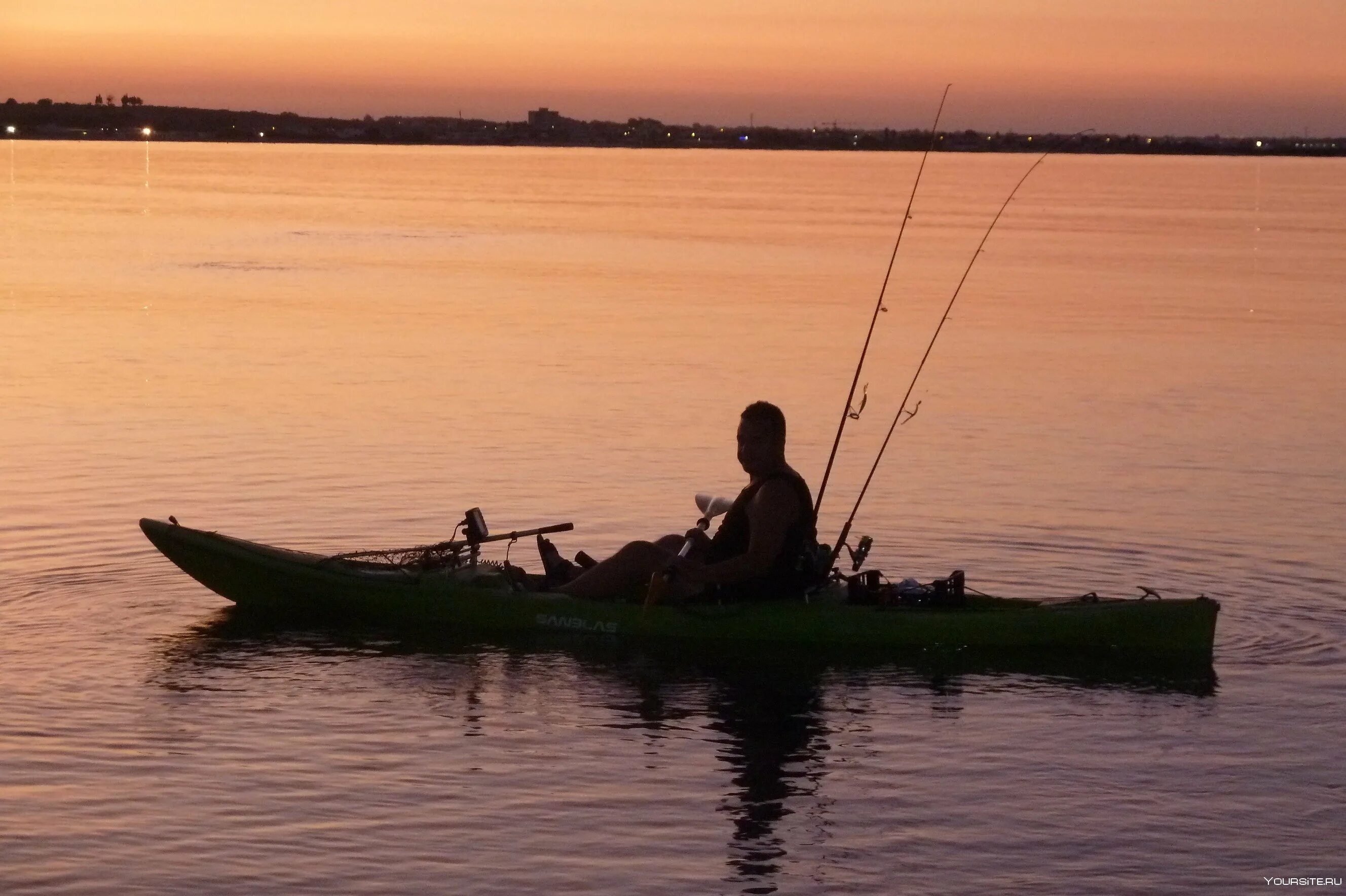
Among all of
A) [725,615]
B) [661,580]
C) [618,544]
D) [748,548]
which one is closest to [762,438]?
[748,548]

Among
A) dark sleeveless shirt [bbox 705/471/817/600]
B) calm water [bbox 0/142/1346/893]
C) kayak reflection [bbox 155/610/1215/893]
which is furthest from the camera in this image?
dark sleeveless shirt [bbox 705/471/817/600]

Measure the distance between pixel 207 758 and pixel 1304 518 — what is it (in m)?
8.55

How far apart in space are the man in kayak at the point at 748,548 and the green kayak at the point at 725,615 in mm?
106

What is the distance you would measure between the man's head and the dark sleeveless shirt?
80 millimetres

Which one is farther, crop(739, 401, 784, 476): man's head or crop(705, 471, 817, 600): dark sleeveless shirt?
crop(705, 471, 817, 600): dark sleeveless shirt

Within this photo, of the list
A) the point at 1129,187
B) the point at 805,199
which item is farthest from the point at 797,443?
the point at 1129,187

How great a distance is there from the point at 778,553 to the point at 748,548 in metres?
0.16

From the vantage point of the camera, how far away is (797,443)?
16.1 m

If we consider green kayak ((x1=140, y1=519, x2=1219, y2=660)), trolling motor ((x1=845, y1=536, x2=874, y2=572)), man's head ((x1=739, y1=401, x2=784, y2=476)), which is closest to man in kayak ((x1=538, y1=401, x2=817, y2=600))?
man's head ((x1=739, y1=401, x2=784, y2=476))

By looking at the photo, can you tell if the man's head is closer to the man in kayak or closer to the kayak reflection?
the man in kayak

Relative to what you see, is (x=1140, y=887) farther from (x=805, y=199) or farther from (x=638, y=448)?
(x=805, y=199)

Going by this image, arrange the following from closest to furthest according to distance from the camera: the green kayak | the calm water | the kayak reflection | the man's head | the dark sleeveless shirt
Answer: the calm water, the kayak reflection, the man's head, the dark sleeveless shirt, the green kayak

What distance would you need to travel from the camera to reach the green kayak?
9.76 metres

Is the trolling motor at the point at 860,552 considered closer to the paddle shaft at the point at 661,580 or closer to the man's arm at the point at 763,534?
the man's arm at the point at 763,534
